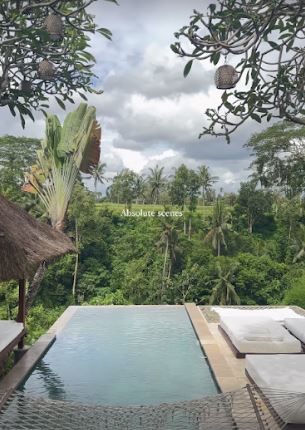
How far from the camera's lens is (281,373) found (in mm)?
5262

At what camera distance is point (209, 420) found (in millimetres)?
4473

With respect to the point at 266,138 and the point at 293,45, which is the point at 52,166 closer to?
the point at 293,45

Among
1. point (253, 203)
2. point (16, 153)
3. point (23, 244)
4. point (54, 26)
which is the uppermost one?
point (16, 153)

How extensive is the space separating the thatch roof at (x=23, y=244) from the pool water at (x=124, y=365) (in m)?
1.72

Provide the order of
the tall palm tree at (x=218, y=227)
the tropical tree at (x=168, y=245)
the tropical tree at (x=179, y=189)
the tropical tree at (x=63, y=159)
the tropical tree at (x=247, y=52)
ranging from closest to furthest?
the tropical tree at (x=247, y=52), the tropical tree at (x=63, y=159), the tropical tree at (x=168, y=245), the tall palm tree at (x=218, y=227), the tropical tree at (x=179, y=189)

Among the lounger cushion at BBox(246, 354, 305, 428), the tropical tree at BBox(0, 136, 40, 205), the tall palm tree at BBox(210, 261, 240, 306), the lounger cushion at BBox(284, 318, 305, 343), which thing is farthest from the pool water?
the tropical tree at BBox(0, 136, 40, 205)

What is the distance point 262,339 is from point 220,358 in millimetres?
763

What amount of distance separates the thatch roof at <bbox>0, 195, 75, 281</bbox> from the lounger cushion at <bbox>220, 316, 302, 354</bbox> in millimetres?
3189

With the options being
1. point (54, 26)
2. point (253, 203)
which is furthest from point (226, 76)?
point (253, 203)

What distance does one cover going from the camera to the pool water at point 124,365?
20.3 feet

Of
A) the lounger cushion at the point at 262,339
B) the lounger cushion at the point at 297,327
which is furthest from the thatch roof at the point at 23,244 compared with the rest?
the lounger cushion at the point at 297,327

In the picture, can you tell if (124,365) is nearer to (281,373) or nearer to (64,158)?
(281,373)

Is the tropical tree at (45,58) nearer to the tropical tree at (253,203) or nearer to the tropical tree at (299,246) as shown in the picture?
the tropical tree at (299,246)

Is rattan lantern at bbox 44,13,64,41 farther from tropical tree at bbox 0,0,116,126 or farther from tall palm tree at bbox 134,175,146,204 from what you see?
tall palm tree at bbox 134,175,146,204
